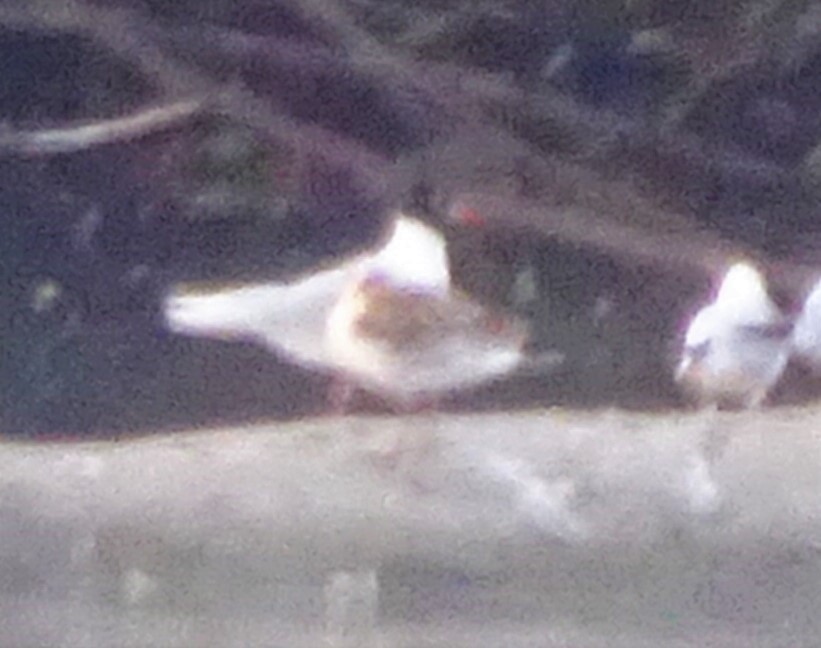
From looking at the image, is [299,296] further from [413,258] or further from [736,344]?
[736,344]

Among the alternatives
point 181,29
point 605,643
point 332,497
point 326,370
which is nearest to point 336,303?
point 326,370

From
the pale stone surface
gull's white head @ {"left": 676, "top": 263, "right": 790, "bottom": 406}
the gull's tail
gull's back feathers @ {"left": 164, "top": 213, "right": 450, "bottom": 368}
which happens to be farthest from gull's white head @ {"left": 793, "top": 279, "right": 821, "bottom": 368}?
the gull's tail

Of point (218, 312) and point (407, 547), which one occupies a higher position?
point (218, 312)

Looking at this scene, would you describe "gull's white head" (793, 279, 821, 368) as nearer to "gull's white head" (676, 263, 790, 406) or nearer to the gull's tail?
"gull's white head" (676, 263, 790, 406)

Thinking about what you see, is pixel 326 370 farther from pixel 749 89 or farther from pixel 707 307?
pixel 749 89

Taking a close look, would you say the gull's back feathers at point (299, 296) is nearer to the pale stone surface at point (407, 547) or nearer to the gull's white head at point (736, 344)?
the pale stone surface at point (407, 547)

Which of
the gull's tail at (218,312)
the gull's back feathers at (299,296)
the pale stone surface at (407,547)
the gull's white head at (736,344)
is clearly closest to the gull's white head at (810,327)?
the gull's white head at (736,344)

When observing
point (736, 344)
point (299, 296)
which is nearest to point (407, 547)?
point (299, 296)
